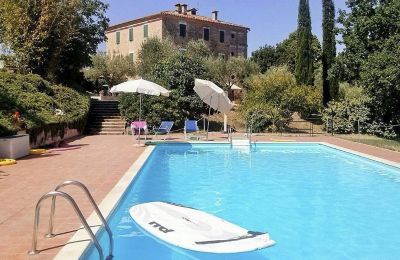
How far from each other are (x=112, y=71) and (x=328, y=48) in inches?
745

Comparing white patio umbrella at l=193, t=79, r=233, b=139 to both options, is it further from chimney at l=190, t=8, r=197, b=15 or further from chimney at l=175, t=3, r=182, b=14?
chimney at l=190, t=8, r=197, b=15

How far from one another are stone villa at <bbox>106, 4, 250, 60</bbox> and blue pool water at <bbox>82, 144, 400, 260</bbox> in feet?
118

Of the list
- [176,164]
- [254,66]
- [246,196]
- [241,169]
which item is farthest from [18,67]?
[254,66]

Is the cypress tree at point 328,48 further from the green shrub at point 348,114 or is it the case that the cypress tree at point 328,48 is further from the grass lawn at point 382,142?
the grass lawn at point 382,142

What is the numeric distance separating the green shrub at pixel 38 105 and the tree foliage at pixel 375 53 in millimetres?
14808

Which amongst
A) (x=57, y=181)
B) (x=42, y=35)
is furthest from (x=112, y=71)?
(x=57, y=181)

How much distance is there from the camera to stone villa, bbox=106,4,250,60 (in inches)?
1977

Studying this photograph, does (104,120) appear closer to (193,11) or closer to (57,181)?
(57,181)

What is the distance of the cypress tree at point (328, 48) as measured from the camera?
29.7m

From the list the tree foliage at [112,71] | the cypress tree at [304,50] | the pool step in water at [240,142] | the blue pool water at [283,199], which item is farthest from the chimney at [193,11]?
the blue pool water at [283,199]

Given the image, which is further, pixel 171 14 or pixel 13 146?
pixel 171 14

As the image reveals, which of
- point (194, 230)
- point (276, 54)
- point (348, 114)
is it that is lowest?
point (194, 230)

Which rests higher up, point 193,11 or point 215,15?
point 193,11

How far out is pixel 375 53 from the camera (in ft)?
70.5
